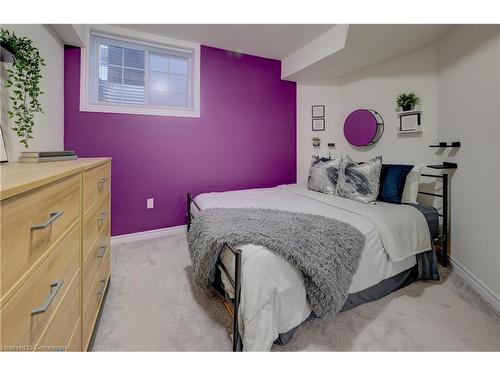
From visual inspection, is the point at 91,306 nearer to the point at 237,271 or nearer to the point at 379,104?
the point at 237,271

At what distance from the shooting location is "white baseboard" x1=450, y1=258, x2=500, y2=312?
1694 mm

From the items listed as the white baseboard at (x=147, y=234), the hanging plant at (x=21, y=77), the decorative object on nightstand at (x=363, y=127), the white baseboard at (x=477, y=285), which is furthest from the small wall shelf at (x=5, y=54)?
the white baseboard at (x=477, y=285)

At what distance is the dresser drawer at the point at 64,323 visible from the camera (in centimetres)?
75

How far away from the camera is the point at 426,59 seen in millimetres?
2520

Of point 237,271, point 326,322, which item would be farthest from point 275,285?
point 326,322

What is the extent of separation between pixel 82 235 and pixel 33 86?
1290 mm

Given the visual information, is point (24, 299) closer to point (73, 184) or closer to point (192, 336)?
point (73, 184)

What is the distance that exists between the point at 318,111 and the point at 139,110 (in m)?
2.56

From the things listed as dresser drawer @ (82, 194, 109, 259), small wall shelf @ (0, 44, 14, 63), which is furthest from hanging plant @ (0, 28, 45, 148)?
dresser drawer @ (82, 194, 109, 259)

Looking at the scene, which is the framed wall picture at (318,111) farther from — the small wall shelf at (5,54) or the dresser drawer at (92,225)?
the small wall shelf at (5,54)

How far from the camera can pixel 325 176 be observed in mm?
2697

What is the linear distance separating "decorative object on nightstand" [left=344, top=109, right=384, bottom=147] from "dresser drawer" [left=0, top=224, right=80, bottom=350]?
3162 mm

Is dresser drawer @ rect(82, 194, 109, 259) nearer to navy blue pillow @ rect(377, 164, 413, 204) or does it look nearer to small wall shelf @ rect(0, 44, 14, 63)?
small wall shelf @ rect(0, 44, 14, 63)
